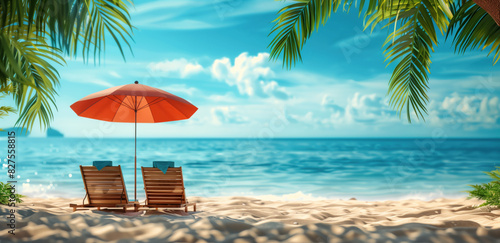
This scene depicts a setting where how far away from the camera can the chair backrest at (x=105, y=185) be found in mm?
5234

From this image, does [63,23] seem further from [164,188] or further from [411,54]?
[411,54]

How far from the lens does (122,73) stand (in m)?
38.6

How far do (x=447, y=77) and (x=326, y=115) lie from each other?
10.7 metres

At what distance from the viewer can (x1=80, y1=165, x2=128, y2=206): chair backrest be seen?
523 centimetres

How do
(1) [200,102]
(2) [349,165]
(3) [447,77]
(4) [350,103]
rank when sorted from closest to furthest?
(2) [349,165] < (3) [447,77] < (4) [350,103] < (1) [200,102]

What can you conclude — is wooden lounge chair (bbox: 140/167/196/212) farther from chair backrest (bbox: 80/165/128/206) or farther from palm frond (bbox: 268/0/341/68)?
palm frond (bbox: 268/0/341/68)

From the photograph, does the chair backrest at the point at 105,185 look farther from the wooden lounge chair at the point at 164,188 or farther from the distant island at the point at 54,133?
the distant island at the point at 54,133

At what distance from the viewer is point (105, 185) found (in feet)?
17.3

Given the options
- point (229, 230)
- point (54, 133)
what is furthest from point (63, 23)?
point (54, 133)

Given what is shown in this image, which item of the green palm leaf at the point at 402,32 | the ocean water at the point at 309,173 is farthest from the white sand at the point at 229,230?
the ocean water at the point at 309,173

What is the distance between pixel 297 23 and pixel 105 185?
11.6 ft

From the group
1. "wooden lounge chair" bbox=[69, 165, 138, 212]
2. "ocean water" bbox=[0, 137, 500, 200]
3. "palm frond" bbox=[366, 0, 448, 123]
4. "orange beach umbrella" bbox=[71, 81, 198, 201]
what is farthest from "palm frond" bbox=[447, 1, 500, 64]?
"ocean water" bbox=[0, 137, 500, 200]

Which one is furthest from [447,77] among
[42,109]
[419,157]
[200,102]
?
[42,109]

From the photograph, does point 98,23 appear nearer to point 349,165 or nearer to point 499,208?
point 499,208
